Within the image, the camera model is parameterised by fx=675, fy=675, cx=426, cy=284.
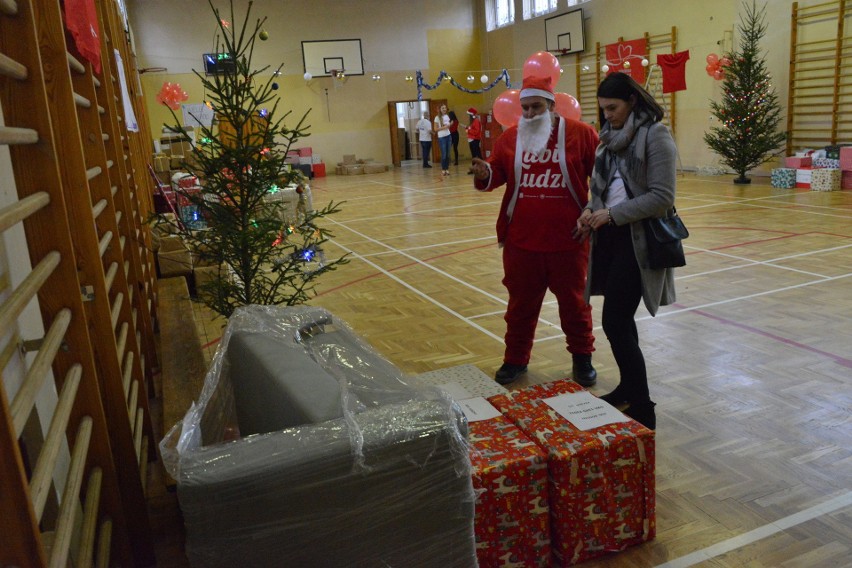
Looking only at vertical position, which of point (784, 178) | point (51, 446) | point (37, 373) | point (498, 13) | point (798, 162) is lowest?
point (784, 178)

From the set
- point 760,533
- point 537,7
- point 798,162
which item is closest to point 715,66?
point 798,162

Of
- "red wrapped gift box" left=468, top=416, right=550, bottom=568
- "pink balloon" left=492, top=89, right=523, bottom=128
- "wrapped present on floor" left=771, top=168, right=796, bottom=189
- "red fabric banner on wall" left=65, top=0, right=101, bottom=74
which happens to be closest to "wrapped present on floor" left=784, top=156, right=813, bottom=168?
"wrapped present on floor" left=771, top=168, right=796, bottom=189

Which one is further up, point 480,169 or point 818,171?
point 480,169

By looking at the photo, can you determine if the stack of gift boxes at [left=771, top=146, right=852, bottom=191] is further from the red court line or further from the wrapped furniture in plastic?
the wrapped furniture in plastic

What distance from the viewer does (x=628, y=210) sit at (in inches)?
95.0

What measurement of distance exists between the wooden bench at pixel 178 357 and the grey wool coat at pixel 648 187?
1.65 metres

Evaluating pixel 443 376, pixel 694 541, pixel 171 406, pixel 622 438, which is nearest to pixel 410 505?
pixel 622 438

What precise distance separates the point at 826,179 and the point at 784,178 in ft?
2.21

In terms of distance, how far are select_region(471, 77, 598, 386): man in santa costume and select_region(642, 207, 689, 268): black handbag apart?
506mm

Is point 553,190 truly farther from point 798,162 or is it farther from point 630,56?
point 630,56

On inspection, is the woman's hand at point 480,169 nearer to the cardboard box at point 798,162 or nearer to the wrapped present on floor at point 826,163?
the wrapped present on floor at point 826,163

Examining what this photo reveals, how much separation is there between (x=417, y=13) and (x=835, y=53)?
12.0 meters

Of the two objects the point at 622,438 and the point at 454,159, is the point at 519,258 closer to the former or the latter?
the point at 622,438

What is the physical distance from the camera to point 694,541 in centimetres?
205
